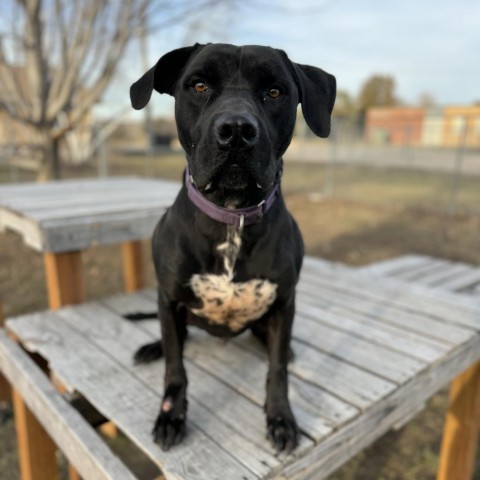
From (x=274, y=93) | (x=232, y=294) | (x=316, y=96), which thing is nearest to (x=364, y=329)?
(x=232, y=294)

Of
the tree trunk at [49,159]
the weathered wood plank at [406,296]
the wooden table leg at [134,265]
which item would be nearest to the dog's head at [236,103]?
the weathered wood plank at [406,296]

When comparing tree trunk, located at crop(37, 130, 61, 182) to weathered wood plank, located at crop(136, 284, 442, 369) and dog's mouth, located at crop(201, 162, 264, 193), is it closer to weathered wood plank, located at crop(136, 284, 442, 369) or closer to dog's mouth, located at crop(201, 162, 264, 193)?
weathered wood plank, located at crop(136, 284, 442, 369)

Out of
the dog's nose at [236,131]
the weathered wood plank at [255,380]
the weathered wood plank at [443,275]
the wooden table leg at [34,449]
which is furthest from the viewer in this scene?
the weathered wood plank at [443,275]

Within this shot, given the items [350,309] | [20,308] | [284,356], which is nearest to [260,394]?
[284,356]

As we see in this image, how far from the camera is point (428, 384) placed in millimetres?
2076

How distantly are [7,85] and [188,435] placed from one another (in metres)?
6.36

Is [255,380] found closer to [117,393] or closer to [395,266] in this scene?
[117,393]

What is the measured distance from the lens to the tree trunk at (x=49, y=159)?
22.3 ft

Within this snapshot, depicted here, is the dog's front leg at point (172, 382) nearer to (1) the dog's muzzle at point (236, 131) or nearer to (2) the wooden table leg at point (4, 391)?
(1) the dog's muzzle at point (236, 131)

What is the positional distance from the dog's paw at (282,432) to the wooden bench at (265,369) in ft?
0.10

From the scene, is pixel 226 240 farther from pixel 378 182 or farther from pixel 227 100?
pixel 378 182

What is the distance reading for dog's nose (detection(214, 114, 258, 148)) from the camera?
1221mm

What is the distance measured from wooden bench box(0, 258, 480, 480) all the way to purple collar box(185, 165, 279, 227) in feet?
2.43

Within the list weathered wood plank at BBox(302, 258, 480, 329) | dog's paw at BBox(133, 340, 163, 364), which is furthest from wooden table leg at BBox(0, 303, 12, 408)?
weathered wood plank at BBox(302, 258, 480, 329)
